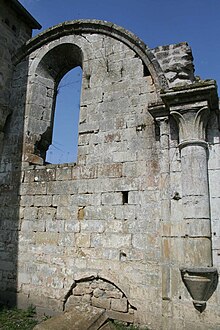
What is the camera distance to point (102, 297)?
4.96 metres

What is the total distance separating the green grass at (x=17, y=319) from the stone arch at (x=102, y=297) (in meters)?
0.63

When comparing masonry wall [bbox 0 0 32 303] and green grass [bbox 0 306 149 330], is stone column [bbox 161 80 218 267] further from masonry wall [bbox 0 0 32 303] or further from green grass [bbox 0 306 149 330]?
masonry wall [bbox 0 0 32 303]

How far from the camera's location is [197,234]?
4.12 m

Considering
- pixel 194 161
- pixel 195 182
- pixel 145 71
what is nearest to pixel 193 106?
pixel 194 161

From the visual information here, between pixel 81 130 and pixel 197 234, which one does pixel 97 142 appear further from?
pixel 197 234

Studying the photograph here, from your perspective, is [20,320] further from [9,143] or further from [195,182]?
[195,182]

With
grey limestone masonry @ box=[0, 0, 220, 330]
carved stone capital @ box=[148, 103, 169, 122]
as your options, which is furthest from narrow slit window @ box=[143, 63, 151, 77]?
carved stone capital @ box=[148, 103, 169, 122]

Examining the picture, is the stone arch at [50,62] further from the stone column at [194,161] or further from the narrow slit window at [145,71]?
the stone column at [194,161]

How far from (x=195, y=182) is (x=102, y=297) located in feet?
8.04

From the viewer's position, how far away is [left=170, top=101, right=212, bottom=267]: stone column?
4098 mm

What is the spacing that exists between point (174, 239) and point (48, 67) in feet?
16.1

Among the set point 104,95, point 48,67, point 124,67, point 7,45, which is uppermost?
point 7,45

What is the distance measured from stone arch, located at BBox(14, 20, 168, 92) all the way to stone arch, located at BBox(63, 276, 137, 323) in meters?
3.46

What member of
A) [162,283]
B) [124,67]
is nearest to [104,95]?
[124,67]
